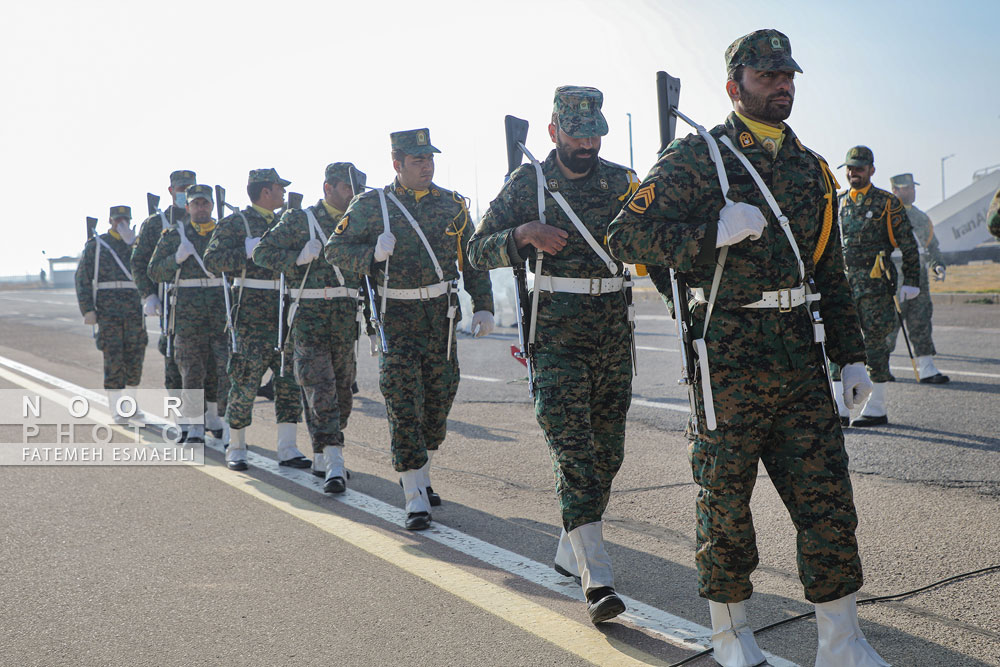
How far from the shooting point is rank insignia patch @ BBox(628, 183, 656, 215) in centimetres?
340

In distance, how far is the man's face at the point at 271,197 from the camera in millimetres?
7824

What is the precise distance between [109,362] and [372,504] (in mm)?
5190

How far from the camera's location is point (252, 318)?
7629 millimetres

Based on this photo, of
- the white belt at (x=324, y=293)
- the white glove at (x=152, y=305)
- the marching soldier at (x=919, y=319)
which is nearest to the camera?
the white belt at (x=324, y=293)

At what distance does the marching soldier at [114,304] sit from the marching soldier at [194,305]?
61.8 inches

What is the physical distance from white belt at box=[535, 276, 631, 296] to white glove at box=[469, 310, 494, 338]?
119 cm

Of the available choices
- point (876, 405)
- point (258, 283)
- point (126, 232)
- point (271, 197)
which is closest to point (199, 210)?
point (271, 197)

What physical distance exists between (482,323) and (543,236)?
1488 millimetres

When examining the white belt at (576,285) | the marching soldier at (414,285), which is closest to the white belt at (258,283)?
the marching soldier at (414,285)

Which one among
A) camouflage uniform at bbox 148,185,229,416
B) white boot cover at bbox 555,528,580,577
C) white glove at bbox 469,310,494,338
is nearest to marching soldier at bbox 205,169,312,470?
camouflage uniform at bbox 148,185,229,416

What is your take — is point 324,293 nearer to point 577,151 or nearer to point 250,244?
point 250,244

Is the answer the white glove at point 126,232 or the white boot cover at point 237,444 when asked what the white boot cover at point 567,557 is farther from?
the white glove at point 126,232

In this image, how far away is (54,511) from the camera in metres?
5.89

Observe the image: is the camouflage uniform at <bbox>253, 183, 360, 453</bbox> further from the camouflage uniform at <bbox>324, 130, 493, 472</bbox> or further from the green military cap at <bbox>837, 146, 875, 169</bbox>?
the green military cap at <bbox>837, 146, 875, 169</bbox>
